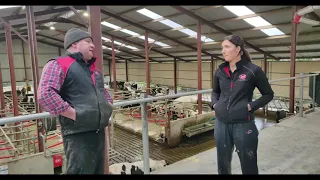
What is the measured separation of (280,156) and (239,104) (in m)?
1.60

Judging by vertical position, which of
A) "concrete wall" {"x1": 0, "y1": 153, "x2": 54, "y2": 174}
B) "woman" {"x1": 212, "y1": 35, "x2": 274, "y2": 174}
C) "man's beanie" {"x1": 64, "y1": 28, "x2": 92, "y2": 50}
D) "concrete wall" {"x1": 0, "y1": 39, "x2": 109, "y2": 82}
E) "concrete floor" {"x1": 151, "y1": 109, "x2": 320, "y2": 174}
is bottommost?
"concrete wall" {"x1": 0, "y1": 153, "x2": 54, "y2": 174}

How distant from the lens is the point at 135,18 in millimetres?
11109

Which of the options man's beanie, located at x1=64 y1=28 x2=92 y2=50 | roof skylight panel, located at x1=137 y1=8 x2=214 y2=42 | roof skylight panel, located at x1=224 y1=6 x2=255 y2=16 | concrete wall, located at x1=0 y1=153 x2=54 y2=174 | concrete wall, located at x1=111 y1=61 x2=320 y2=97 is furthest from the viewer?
concrete wall, located at x1=111 y1=61 x2=320 y2=97

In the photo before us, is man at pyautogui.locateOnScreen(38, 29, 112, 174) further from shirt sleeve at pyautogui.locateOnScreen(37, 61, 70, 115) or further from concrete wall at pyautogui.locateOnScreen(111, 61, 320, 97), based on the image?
concrete wall at pyautogui.locateOnScreen(111, 61, 320, 97)

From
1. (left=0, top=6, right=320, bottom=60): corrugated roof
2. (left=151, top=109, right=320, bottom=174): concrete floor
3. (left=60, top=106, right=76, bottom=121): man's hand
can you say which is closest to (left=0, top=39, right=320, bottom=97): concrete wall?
(left=0, top=6, right=320, bottom=60): corrugated roof

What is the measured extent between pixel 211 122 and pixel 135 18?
585cm

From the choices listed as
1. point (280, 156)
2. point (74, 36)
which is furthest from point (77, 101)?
point (280, 156)

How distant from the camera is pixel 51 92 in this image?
134cm

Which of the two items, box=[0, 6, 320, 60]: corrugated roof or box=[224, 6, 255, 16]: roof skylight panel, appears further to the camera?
box=[0, 6, 320, 60]: corrugated roof

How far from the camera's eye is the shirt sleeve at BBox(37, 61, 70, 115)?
52.7 inches

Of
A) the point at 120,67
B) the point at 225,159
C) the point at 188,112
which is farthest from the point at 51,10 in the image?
the point at 120,67

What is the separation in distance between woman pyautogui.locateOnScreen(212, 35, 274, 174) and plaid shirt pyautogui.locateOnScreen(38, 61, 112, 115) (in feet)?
3.83

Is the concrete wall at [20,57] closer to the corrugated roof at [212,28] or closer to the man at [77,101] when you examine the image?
the corrugated roof at [212,28]

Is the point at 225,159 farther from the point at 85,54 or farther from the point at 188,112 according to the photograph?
the point at 188,112
